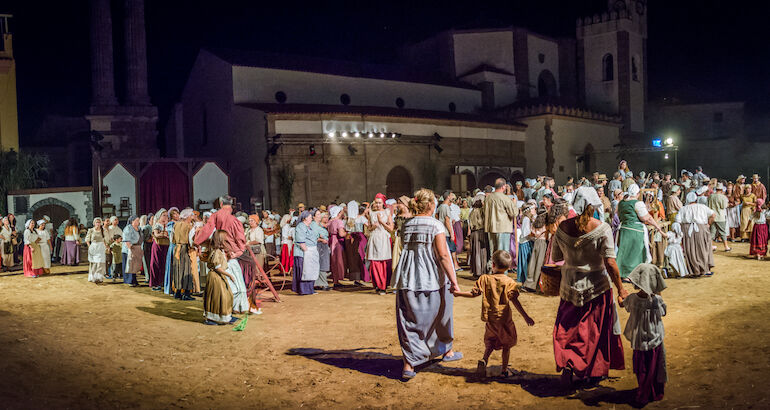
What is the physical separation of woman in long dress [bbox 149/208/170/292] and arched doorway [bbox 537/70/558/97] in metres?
30.7

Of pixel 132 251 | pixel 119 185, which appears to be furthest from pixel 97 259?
pixel 119 185

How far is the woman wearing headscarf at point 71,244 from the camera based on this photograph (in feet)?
56.1

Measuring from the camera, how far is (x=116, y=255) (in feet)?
43.4

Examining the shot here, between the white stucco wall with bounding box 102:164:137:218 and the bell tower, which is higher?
the bell tower

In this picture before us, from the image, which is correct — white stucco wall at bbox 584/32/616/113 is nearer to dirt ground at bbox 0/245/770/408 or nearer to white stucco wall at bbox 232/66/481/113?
white stucco wall at bbox 232/66/481/113

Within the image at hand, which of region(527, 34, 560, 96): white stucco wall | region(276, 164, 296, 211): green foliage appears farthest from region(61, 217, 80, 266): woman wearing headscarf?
region(527, 34, 560, 96): white stucco wall

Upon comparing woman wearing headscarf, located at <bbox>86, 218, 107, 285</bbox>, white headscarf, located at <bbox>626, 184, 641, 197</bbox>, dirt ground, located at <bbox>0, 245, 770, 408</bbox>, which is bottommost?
dirt ground, located at <bbox>0, 245, 770, 408</bbox>

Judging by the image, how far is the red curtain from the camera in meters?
24.8

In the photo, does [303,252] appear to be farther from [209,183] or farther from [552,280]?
[209,183]

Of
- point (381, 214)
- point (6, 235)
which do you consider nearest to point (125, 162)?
point (6, 235)

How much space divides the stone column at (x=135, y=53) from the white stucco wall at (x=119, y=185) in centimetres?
588

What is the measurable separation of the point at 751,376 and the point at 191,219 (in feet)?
28.8

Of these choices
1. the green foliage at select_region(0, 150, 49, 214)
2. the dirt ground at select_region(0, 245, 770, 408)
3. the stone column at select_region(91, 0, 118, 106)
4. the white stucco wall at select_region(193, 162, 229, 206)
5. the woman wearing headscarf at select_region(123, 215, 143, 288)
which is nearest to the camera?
the dirt ground at select_region(0, 245, 770, 408)

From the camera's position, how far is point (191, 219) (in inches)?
414
